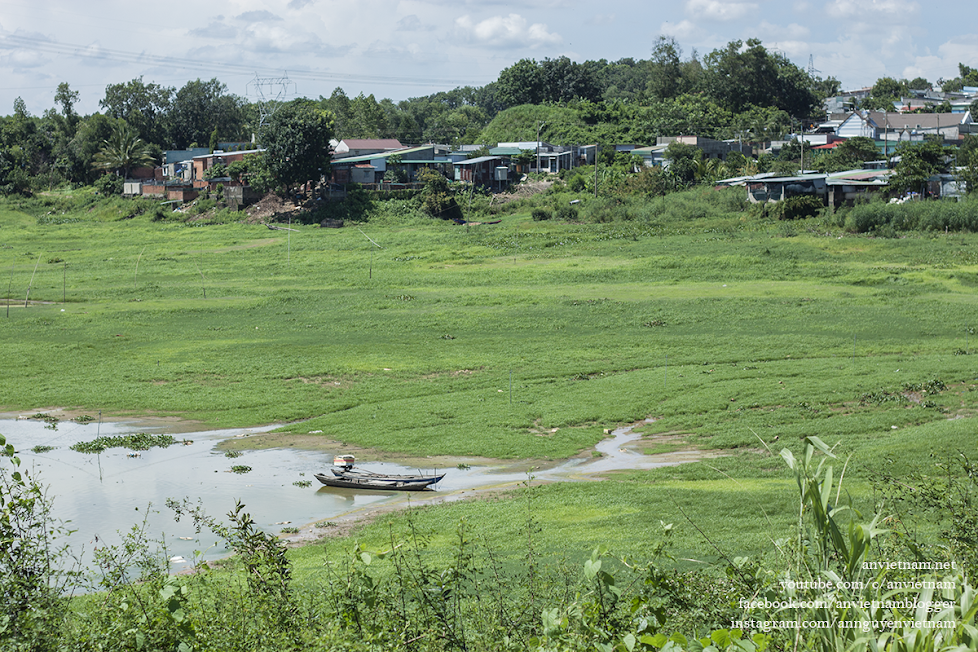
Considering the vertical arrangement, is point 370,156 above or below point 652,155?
above

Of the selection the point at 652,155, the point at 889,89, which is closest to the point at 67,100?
the point at 652,155

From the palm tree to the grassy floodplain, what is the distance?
3221 cm

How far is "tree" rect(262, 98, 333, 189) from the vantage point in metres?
79.9

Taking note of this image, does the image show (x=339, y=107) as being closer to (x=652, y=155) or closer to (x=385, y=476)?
(x=652, y=155)

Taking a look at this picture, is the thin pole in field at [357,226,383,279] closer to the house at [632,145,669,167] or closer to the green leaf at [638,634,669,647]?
the house at [632,145,669,167]

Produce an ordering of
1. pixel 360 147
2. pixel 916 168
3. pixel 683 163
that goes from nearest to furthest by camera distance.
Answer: pixel 916 168 < pixel 683 163 < pixel 360 147

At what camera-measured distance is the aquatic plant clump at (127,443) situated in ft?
96.1

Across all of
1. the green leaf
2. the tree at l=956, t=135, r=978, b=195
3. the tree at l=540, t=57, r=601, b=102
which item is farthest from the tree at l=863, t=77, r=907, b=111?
the green leaf

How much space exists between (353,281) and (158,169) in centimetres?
5748

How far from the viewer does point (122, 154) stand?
99.1 meters

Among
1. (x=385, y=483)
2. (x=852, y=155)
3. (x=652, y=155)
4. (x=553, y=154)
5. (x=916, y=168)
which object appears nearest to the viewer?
(x=385, y=483)

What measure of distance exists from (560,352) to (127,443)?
59.7ft

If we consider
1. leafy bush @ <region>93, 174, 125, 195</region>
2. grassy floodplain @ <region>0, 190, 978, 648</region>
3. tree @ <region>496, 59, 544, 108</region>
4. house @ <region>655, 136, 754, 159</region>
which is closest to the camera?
grassy floodplain @ <region>0, 190, 978, 648</region>

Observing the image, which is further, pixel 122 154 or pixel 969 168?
pixel 122 154
